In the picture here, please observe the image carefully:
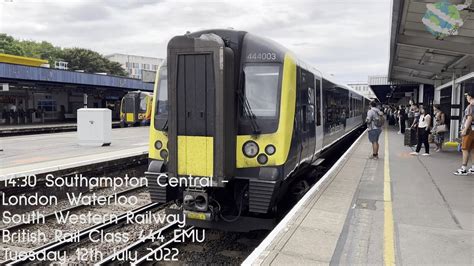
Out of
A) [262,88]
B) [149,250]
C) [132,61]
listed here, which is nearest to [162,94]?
[262,88]

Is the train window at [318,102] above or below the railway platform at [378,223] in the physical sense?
above

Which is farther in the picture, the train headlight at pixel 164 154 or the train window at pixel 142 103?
the train window at pixel 142 103

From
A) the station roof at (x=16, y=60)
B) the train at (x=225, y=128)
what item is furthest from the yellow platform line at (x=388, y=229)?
the station roof at (x=16, y=60)

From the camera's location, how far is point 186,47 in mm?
5344

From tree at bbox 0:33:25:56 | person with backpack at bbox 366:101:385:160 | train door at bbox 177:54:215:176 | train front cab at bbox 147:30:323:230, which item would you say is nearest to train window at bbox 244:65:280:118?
train front cab at bbox 147:30:323:230

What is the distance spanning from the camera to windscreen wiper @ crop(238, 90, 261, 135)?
5.68 meters

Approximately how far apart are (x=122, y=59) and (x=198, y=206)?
10146 centimetres

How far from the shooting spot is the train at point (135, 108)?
30.5m

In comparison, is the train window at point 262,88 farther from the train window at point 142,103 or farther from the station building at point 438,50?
the train window at point 142,103

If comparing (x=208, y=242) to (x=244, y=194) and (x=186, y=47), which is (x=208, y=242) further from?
(x=186, y=47)

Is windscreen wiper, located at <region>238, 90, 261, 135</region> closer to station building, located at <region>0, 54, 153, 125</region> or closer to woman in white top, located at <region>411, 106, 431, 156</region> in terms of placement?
woman in white top, located at <region>411, 106, 431, 156</region>

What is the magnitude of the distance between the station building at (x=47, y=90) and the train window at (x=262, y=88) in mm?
24000

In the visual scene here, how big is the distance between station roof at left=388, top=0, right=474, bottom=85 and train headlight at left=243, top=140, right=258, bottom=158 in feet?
18.1

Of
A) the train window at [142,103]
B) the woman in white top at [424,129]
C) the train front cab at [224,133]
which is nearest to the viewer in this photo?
the train front cab at [224,133]
